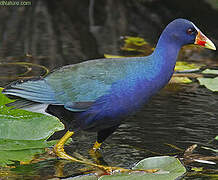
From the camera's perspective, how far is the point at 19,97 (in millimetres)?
2895

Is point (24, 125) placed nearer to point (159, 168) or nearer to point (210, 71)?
point (159, 168)

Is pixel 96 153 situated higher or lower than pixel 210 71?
lower

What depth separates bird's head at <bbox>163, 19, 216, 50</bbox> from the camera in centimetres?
285

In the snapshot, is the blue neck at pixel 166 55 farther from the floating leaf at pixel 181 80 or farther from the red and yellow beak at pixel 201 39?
the floating leaf at pixel 181 80

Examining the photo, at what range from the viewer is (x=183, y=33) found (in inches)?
113

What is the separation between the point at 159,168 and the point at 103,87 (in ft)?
1.70

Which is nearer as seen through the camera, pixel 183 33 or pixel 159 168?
pixel 159 168

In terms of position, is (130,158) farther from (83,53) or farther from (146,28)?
(146,28)

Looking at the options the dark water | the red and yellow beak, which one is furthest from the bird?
the dark water

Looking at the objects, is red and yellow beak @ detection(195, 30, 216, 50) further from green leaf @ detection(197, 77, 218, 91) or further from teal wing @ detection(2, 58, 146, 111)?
green leaf @ detection(197, 77, 218, 91)

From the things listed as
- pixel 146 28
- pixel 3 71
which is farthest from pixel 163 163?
pixel 146 28

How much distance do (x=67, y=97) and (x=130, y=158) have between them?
1.64 ft

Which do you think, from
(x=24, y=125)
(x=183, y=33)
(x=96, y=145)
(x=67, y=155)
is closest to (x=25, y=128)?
(x=24, y=125)

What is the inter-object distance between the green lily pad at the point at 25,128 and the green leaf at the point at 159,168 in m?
0.56
